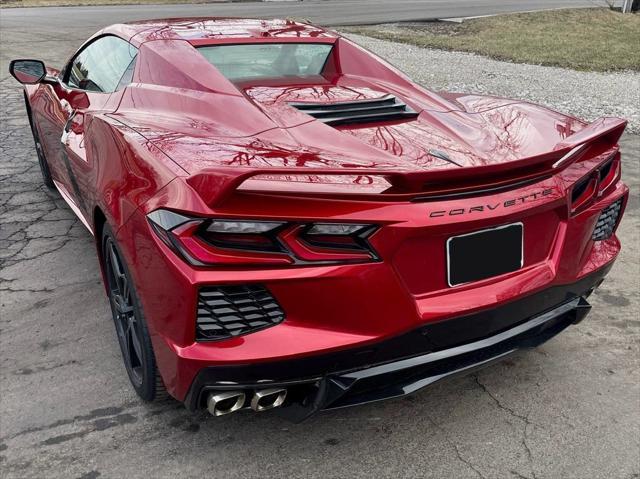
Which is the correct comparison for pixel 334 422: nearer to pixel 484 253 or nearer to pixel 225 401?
pixel 225 401

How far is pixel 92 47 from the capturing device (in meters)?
3.91

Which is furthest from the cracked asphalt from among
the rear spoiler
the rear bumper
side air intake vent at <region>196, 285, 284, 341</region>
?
the rear spoiler

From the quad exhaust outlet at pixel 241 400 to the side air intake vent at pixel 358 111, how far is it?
1.07 meters

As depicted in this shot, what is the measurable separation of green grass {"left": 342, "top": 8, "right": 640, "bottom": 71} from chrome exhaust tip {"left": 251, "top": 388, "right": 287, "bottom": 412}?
1138 centimetres

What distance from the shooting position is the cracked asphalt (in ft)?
7.61

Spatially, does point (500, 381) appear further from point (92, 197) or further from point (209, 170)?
point (92, 197)

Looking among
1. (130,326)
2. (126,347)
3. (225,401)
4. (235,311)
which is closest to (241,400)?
(225,401)

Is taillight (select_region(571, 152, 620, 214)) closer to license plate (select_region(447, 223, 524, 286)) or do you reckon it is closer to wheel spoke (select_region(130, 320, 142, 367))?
license plate (select_region(447, 223, 524, 286))

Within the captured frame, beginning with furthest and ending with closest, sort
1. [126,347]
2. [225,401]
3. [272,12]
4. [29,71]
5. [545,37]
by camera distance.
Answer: [272,12] < [545,37] < [29,71] < [126,347] < [225,401]

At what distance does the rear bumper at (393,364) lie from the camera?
1957 millimetres

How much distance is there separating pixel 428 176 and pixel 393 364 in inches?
24.7

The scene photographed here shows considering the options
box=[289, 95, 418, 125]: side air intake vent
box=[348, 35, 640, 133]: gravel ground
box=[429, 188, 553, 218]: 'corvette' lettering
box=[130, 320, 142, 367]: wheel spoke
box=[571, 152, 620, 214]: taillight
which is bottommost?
box=[348, 35, 640, 133]: gravel ground

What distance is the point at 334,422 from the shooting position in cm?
257

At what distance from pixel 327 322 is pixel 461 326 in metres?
0.48
